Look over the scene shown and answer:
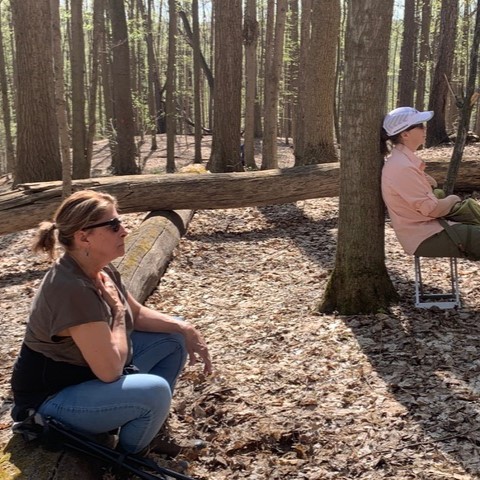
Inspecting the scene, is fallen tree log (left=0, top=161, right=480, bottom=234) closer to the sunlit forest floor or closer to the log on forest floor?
the log on forest floor

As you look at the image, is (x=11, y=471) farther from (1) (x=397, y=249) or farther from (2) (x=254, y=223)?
(2) (x=254, y=223)

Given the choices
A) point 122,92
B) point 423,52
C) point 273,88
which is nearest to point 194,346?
point 273,88

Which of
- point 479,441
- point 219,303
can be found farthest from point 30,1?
point 479,441

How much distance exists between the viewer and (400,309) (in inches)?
198

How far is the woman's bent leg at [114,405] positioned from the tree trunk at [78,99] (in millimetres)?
10277

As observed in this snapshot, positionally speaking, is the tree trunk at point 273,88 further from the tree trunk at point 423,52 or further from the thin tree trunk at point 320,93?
the tree trunk at point 423,52

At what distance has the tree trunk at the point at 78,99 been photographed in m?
12.5

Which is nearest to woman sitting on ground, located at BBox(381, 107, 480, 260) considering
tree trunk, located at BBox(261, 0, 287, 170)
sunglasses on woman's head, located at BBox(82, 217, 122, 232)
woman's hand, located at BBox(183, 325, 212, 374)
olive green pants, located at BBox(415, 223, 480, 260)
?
olive green pants, located at BBox(415, 223, 480, 260)

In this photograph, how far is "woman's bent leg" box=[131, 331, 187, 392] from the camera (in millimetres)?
3424

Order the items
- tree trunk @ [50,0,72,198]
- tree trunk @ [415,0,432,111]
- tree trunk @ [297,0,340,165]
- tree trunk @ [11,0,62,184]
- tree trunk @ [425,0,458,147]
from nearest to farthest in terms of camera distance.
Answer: tree trunk @ [50,0,72,198], tree trunk @ [11,0,62,184], tree trunk @ [297,0,340,165], tree trunk @ [425,0,458,147], tree trunk @ [415,0,432,111]

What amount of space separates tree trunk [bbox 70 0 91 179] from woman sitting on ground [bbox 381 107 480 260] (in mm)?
8986

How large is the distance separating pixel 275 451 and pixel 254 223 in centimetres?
585

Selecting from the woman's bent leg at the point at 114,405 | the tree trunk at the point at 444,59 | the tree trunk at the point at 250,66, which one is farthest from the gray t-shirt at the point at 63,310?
the tree trunk at the point at 444,59

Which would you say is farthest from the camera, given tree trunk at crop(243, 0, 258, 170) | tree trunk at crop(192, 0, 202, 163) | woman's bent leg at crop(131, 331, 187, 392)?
tree trunk at crop(192, 0, 202, 163)
